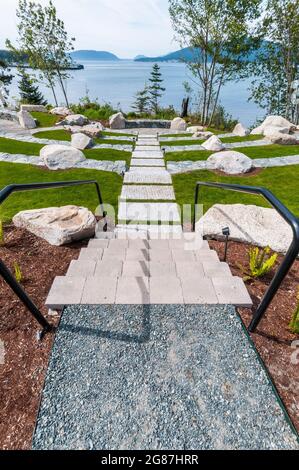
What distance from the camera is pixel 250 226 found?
15.3ft

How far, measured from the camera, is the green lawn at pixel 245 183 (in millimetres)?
7090

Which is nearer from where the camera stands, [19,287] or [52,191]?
[19,287]

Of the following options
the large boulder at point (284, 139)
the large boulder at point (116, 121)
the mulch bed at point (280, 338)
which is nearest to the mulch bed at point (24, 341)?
the mulch bed at point (280, 338)

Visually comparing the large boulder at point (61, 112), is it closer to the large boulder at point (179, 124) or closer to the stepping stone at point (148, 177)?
the large boulder at point (179, 124)

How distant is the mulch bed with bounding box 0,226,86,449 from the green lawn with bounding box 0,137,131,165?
7500 millimetres

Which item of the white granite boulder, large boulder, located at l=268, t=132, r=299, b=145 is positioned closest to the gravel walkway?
the white granite boulder

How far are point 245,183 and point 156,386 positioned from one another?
7.96 metres

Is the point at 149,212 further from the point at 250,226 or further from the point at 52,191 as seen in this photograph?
the point at 52,191

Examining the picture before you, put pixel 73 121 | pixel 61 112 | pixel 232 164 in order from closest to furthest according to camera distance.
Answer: pixel 232 164 → pixel 73 121 → pixel 61 112

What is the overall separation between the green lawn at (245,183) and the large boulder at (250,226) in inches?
69.6

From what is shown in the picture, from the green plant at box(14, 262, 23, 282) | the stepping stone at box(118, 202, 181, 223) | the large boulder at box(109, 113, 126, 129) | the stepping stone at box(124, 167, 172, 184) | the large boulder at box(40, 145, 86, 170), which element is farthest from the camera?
the large boulder at box(109, 113, 126, 129)

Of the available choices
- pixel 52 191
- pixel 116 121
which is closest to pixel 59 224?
pixel 52 191

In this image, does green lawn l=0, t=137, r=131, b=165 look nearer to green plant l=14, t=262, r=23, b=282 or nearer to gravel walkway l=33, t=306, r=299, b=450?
green plant l=14, t=262, r=23, b=282

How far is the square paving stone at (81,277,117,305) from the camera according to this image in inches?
116
